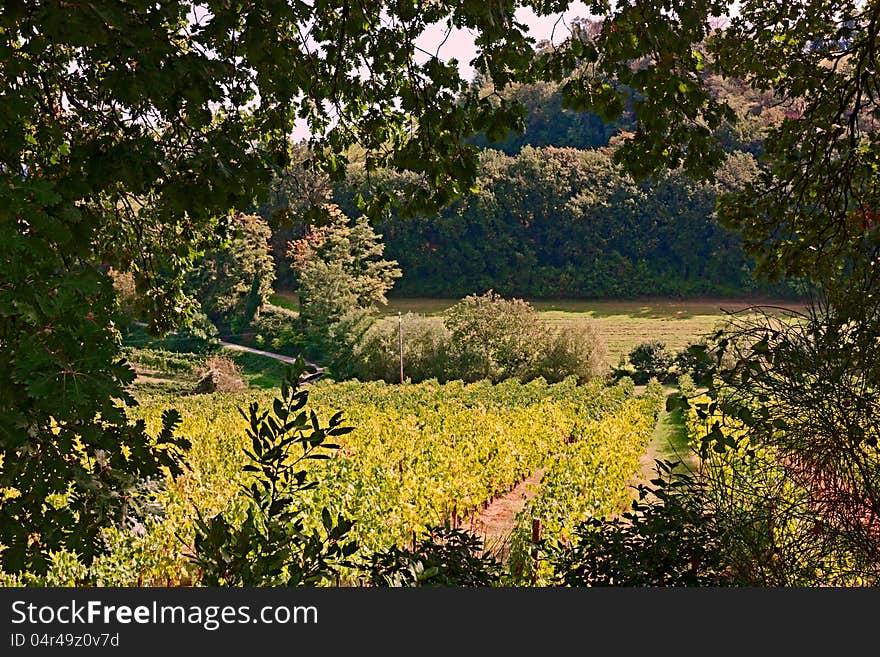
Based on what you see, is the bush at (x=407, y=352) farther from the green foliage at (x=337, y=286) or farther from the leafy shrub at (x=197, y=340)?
the leafy shrub at (x=197, y=340)

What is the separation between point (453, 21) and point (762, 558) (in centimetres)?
312

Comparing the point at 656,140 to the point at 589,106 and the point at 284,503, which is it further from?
the point at 284,503

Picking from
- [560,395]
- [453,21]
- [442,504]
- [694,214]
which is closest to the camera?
[453,21]

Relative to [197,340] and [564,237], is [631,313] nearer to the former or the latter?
[564,237]

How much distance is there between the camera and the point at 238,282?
51000mm

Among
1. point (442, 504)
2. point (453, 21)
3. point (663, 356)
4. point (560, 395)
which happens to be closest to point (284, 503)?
point (453, 21)

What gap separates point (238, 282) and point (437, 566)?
4957 centimetres

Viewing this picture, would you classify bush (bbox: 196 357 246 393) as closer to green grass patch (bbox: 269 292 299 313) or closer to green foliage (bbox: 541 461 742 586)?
green grass patch (bbox: 269 292 299 313)

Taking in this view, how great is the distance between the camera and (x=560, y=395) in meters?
28.4

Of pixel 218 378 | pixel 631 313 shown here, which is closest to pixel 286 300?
pixel 218 378

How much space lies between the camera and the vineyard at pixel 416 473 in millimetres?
8680

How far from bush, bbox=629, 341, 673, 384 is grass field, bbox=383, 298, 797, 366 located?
265 inches

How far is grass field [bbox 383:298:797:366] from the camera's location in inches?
2050

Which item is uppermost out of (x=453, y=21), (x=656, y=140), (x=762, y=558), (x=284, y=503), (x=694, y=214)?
(x=694, y=214)
